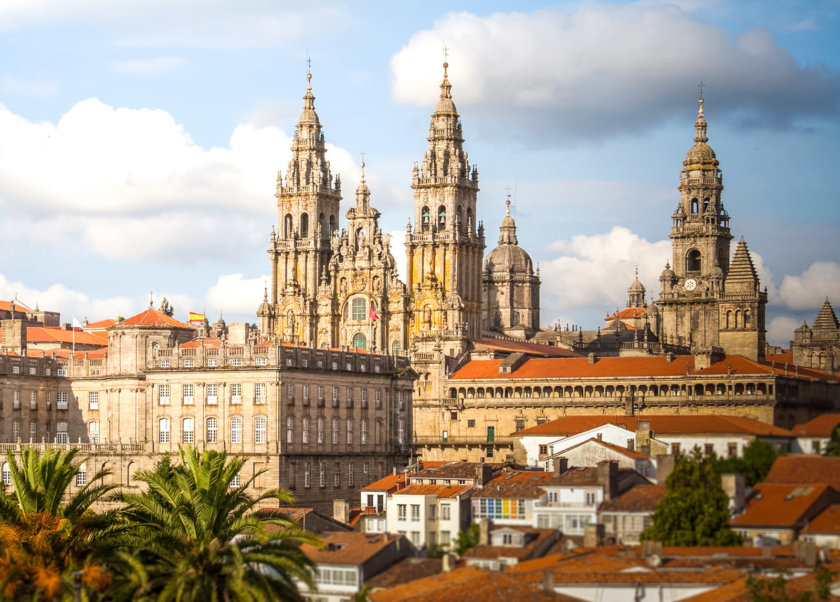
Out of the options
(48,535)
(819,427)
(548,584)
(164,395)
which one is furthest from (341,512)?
(548,584)

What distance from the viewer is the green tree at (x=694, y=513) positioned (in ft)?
266

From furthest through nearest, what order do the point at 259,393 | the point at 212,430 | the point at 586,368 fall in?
the point at 586,368
the point at 212,430
the point at 259,393

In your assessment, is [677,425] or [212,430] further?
[212,430]

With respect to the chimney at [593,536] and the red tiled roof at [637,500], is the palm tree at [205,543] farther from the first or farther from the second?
the red tiled roof at [637,500]

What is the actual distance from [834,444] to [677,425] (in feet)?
91.0

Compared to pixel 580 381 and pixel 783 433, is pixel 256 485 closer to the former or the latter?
pixel 580 381

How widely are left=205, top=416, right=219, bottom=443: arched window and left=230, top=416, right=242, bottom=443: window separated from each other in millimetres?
1162

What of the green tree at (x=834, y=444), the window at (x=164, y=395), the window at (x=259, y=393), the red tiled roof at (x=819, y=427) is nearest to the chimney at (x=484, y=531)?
the red tiled roof at (x=819, y=427)

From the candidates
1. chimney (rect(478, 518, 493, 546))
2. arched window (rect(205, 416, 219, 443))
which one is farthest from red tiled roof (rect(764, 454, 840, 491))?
arched window (rect(205, 416, 219, 443))

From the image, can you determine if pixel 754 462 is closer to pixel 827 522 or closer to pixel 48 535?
pixel 827 522

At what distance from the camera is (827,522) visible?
78688 mm

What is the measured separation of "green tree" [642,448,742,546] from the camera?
8094 centimetres

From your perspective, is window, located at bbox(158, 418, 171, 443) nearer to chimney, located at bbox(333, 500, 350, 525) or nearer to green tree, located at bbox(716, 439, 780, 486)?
chimney, located at bbox(333, 500, 350, 525)

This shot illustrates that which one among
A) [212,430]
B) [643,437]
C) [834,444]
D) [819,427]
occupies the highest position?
[819,427]
